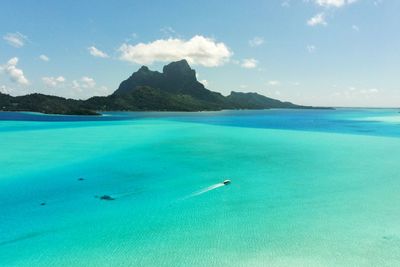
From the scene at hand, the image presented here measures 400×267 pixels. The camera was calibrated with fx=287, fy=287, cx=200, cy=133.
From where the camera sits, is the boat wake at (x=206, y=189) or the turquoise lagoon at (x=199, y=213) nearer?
the turquoise lagoon at (x=199, y=213)

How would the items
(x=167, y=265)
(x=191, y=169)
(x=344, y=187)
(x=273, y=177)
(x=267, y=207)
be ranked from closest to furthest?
(x=167, y=265) → (x=267, y=207) → (x=344, y=187) → (x=273, y=177) → (x=191, y=169)

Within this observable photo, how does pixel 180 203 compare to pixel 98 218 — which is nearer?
pixel 98 218

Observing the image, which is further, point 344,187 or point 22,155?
point 22,155

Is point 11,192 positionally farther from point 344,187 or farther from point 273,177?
point 344,187

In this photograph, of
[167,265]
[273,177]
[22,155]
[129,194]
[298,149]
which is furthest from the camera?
[298,149]

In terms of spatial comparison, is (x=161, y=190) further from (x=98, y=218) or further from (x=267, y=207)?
(x=267, y=207)

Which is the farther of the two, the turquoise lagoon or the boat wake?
the boat wake

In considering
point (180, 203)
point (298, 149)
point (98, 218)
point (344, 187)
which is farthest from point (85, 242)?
point (298, 149)

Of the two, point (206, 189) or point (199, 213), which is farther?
point (206, 189)

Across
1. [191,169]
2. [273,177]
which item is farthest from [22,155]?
[273,177]
